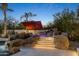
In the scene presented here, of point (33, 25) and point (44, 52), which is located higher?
point (33, 25)

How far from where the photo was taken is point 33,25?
9.23 feet

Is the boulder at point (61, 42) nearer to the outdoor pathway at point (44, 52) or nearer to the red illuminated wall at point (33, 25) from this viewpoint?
the outdoor pathway at point (44, 52)

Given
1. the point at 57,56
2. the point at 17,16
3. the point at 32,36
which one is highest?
the point at 17,16

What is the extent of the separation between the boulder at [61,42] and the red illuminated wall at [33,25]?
196 mm

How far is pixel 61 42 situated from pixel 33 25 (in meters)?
0.31

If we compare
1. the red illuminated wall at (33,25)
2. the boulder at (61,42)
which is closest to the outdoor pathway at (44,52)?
the boulder at (61,42)

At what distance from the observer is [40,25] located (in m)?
2.80

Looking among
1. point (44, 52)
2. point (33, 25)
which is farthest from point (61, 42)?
point (33, 25)

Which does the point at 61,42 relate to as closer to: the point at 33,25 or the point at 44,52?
the point at 44,52

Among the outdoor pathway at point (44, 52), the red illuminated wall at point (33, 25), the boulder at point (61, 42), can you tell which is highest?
the red illuminated wall at point (33, 25)

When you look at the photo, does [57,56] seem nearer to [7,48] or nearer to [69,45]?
[69,45]

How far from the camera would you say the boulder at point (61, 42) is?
277cm

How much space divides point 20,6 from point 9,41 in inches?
13.7

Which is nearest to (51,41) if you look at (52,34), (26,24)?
(52,34)
